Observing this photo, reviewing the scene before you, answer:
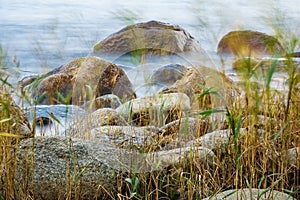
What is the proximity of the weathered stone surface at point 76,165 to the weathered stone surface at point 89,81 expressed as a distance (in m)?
1.52

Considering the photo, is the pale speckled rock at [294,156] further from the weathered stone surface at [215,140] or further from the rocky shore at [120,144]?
the weathered stone surface at [215,140]

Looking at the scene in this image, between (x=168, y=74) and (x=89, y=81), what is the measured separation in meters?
Result: 0.60

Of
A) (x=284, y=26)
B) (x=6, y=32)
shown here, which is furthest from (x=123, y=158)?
(x=6, y=32)

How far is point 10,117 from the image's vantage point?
2.04 metres

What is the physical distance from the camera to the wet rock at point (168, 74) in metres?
4.12

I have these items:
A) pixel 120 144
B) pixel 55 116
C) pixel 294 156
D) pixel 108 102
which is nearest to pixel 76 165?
pixel 120 144

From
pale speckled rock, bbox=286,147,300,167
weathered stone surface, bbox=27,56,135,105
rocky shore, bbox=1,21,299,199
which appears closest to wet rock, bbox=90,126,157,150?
rocky shore, bbox=1,21,299,199

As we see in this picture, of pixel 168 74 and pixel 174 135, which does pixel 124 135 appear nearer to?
pixel 174 135

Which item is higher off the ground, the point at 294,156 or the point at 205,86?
the point at 205,86

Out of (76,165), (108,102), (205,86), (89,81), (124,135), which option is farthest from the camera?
(108,102)

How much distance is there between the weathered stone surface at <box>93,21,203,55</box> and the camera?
372cm

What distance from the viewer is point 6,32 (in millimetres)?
8539

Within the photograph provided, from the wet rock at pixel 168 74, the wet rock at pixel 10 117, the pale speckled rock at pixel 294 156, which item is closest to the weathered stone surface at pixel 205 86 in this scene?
the wet rock at pixel 168 74

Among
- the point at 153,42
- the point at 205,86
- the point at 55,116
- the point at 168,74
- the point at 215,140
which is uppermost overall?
the point at 153,42
